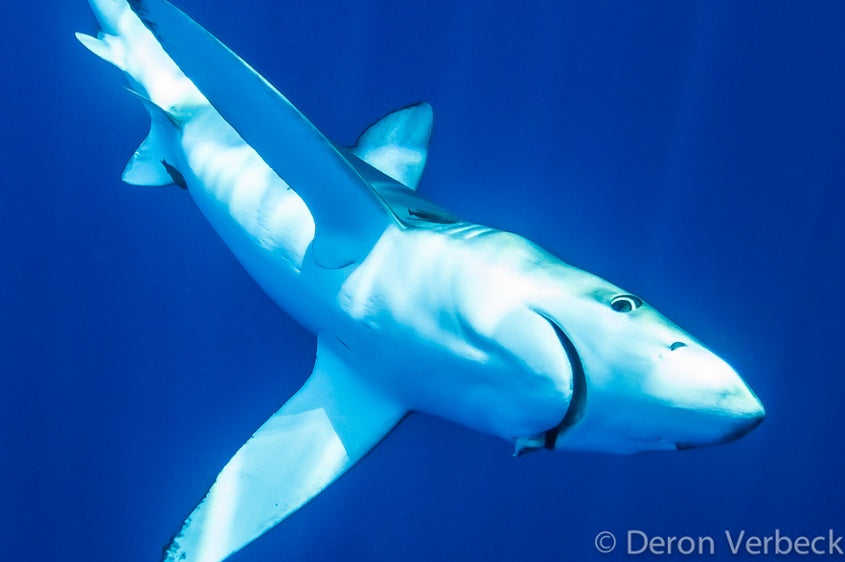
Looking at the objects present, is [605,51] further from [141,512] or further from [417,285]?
[141,512]

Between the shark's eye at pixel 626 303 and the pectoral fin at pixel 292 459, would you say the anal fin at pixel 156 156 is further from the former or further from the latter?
the shark's eye at pixel 626 303

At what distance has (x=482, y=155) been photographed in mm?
4379

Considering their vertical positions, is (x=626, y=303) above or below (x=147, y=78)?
below

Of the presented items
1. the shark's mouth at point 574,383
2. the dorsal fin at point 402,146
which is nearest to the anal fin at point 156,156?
the dorsal fin at point 402,146

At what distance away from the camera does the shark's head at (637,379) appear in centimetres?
108

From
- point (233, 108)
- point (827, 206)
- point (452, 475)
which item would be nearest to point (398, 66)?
point (452, 475)

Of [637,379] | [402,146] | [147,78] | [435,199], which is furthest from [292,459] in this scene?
[435,199]

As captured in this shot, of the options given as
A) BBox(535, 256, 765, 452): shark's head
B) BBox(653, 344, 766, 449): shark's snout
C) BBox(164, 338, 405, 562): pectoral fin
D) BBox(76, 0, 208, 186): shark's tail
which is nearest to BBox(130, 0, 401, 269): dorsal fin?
BBox(164, 338, 405, 562): pectoral fin

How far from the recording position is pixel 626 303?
1.19 metres

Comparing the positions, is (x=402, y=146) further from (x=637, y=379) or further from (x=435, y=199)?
(x=637, y=379)

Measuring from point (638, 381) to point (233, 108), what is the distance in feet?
3.47

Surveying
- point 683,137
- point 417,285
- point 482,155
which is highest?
point 683,137

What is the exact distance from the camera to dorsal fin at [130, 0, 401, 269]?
1.39 metres

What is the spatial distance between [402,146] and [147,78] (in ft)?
3.60
